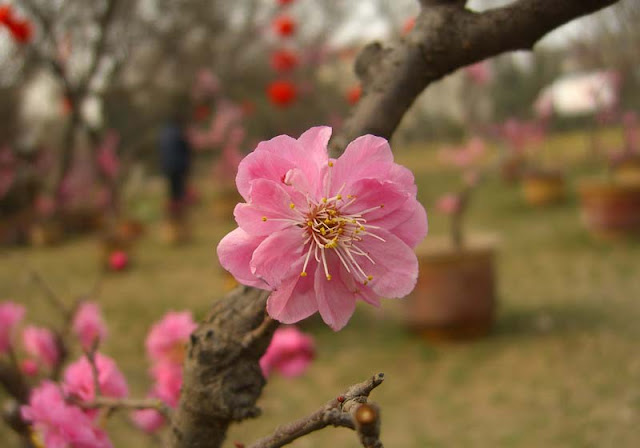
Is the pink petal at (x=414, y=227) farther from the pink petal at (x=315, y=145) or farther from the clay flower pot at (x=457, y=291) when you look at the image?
the clay flower pot at (x=457, y=291)

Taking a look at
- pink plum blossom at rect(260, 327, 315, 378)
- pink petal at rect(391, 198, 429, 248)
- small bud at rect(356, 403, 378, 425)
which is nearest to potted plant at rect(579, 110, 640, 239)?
pink plum blossom at rect(260, 327, 315, 378)

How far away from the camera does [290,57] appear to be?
5988mm

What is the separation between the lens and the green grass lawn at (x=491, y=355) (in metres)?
2.93

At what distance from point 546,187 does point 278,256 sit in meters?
9.40

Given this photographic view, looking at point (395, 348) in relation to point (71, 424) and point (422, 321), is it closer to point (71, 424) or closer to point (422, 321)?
point (422, 321)

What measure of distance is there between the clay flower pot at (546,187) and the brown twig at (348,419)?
9383 mm

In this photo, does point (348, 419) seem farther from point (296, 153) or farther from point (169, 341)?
point (169, 341)

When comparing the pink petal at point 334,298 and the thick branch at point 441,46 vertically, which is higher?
the thick branch at point 441,46

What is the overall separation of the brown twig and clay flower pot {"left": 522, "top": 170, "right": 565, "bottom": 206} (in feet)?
30.8

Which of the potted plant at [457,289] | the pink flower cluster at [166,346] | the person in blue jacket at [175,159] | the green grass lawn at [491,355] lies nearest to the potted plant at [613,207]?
the green grass lawn at [491,355]

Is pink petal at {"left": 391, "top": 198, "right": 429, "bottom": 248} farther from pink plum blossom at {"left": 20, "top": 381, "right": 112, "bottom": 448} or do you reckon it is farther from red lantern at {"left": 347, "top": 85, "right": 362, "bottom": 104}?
pink plum blossom at {"left": 20, "top": 381, "right": 112, "bottom": 448}

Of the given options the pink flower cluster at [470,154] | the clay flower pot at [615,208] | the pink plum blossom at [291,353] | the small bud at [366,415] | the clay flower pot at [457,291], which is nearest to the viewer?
the small bud at [366,415]

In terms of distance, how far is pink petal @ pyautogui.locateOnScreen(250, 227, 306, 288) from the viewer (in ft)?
1.76

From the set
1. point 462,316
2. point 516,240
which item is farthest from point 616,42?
point 462,316
